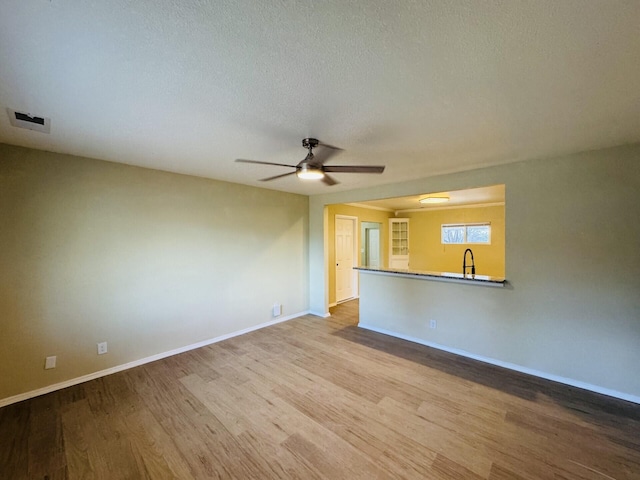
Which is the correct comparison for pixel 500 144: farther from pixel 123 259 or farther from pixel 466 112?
pixel 123 259

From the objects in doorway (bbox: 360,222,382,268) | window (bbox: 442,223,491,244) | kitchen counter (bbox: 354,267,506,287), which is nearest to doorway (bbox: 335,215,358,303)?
doorway (bbox: 360,222,382,268)

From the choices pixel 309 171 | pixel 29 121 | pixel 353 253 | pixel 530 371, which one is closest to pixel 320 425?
pixel 309 171

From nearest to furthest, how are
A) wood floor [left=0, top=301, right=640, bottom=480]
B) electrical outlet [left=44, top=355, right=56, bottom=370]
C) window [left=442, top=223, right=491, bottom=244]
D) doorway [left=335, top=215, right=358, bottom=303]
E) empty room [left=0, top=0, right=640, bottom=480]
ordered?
empty room [left=0, top=0, right=640, bottom=480], wood floor [left=0, top=301, right=640, bottom=480], electrical outlet [left=44, top=355, right=56, bottom=370], doorway [left=335, top=215, right=358, bottom=303], window [left=442, top=223, right=491, bottom=244]

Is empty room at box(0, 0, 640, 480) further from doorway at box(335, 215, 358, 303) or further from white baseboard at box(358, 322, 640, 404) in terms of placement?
doorway at box(335, 215, 358, 303)

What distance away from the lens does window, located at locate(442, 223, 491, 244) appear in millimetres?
6180

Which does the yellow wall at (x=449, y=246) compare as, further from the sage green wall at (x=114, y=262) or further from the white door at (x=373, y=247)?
the sage green wall at (x=114, y=262)

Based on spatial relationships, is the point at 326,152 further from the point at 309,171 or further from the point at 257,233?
the point at 257,233

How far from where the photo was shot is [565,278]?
8.85ft

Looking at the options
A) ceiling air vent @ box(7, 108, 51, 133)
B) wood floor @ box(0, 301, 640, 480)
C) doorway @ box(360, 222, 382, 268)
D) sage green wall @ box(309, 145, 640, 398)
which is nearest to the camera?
wood floor @ box(0, 301, 640, 480)

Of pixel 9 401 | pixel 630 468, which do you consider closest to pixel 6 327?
pixel 9 401

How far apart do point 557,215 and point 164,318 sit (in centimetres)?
484

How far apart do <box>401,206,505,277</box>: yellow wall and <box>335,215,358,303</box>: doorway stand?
2.04 m

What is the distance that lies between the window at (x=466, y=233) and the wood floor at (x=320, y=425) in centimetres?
404

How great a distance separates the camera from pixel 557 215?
8.91ft
